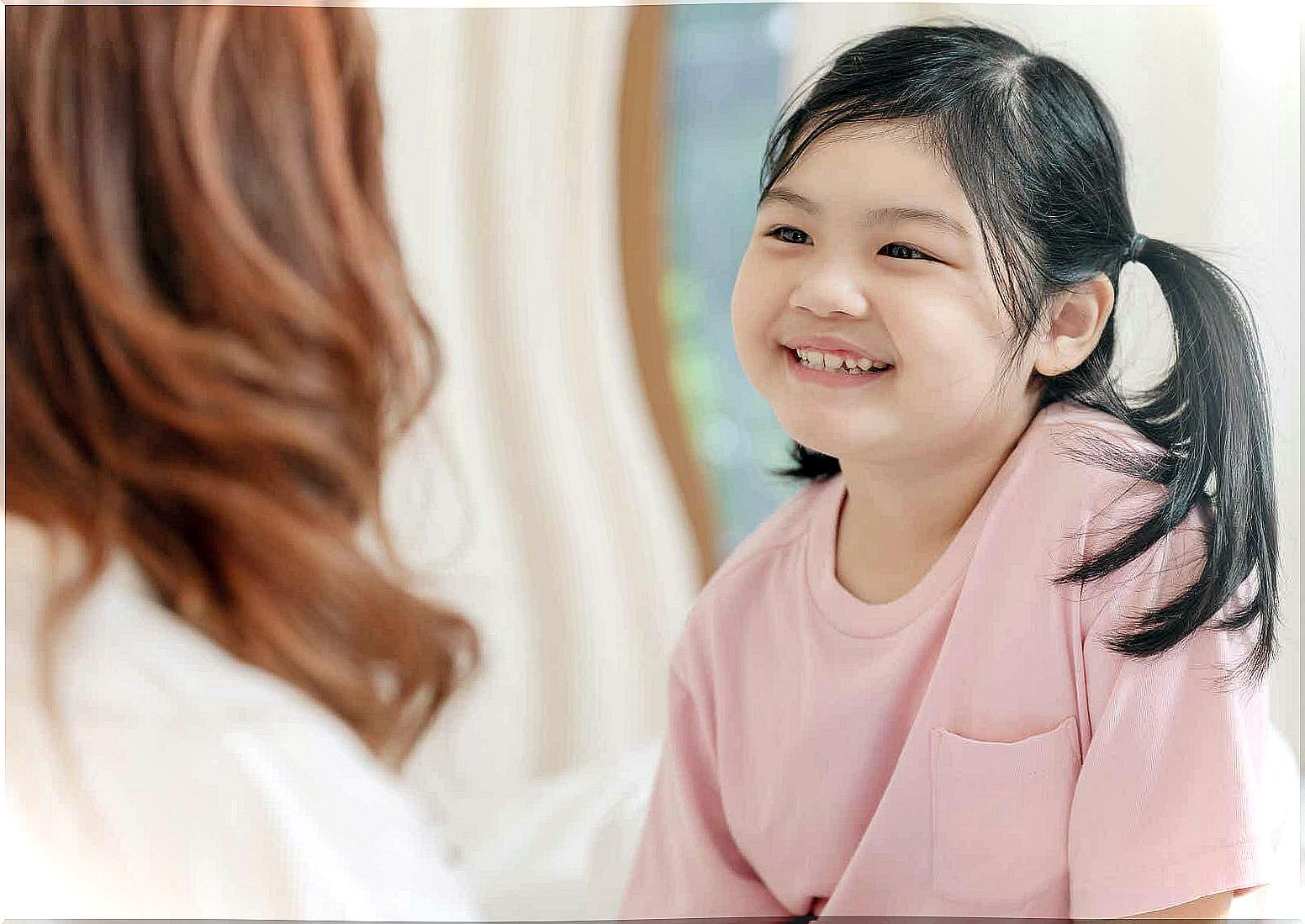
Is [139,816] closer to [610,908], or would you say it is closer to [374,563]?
[374,563]

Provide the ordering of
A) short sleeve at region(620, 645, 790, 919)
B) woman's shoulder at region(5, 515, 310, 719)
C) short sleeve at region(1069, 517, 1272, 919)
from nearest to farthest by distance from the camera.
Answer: short sleeve at region(1069, 517, 1272, 919) → short sleeve at region(620, 645, 790, 919) → woman's shoulder at region(5, 515, 310, 719)

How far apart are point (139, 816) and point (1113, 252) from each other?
70 centimetres

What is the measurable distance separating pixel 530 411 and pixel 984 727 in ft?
1.51

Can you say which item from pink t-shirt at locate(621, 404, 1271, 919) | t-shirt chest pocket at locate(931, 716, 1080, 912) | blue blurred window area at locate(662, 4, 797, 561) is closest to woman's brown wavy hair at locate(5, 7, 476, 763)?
blue blurred window area at locate(662, 4, 797, 561)

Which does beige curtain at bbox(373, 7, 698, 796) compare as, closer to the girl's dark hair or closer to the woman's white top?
the woman's white top

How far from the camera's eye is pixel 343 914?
2.44 ft

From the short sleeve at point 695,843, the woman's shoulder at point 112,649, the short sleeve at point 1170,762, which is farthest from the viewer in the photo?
the woman's shoulder at point 112,649

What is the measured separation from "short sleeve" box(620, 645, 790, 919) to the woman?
188mm

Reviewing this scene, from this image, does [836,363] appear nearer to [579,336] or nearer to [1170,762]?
[1170,762]

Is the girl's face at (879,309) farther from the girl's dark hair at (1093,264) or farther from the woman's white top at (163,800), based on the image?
the woman's white top at (163,800)

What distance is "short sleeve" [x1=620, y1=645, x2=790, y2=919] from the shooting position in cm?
66

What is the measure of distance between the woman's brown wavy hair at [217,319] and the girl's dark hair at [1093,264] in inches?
14.6

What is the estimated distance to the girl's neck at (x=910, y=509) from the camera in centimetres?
58

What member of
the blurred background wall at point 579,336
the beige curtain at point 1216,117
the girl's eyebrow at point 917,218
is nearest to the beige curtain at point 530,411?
the blurred background wall at point 579,336
